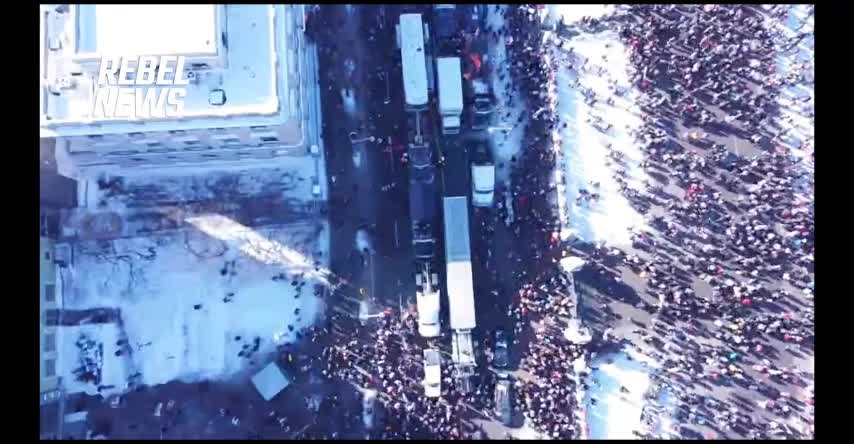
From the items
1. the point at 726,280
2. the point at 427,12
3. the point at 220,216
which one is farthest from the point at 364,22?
the point at 726,280

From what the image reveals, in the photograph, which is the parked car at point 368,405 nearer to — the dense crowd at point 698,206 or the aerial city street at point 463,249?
the aerial city street at point 463,249

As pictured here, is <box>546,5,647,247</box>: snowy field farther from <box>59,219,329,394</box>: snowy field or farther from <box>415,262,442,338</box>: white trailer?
<box>59,219,329,394</box>: snowy field

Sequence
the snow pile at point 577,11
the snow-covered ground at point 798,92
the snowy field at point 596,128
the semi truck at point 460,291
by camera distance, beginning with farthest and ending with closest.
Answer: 1. the snow pile at point 577,11
2. the snow-covered ground at point 798,92
3. the snowy field at point 596,128
4. the semi truck at point 460,291

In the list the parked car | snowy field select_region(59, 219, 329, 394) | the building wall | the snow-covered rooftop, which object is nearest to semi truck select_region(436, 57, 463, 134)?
the snow-covered rooftop

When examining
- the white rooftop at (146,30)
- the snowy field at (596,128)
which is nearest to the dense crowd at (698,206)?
the snowy field at (596,128)

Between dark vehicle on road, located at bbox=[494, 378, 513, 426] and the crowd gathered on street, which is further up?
the crowd gathered on street

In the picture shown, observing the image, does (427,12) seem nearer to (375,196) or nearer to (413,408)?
(375,196)

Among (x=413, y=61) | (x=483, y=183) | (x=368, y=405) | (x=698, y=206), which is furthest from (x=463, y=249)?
(x=698, y=206)
